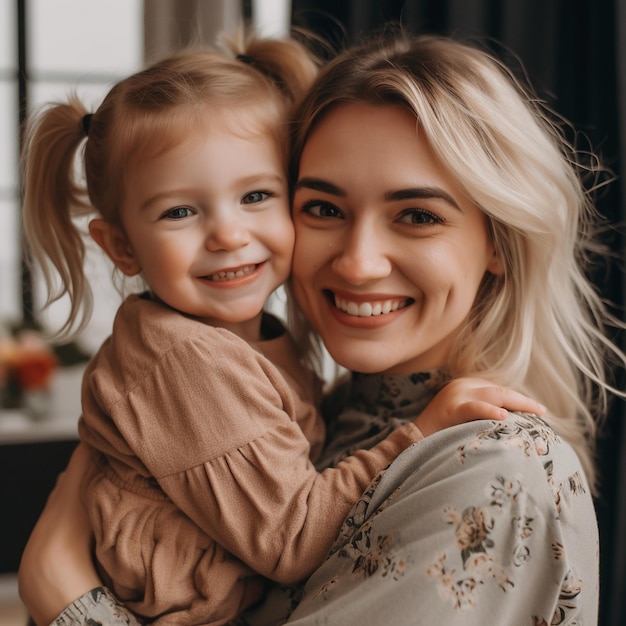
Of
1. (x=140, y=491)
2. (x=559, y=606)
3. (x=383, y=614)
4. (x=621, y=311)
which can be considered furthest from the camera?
(x=621, y=311)

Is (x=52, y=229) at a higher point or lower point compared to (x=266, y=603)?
higher

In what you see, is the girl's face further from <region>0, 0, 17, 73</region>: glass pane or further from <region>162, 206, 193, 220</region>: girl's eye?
<region>0, 0, 17, 73</region>: glass pane

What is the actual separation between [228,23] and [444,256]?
2.48 meters

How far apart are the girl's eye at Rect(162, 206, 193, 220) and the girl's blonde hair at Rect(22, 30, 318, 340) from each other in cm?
10

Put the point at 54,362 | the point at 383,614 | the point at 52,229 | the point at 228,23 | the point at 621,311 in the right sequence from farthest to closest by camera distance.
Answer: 1. the point at 54,362
2. the point at 228,23
3. the point at 621,311
4. the point at 52,229
5. the point at 383,614

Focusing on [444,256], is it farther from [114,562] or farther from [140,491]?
[114,562]

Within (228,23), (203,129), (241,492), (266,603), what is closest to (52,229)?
(203,129)

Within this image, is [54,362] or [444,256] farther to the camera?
[54,362]

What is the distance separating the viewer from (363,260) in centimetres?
144

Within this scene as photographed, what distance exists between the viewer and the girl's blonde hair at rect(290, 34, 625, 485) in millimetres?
1423

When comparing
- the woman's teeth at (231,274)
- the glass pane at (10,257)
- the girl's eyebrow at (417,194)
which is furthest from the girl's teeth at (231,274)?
the glass pane at (10,257)

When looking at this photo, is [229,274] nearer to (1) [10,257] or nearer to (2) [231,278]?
(2) [231,278]

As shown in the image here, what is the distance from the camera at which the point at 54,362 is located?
3.91 meters

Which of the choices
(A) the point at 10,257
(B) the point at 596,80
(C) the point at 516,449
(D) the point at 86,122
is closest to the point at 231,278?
(D) the point at 86,122
